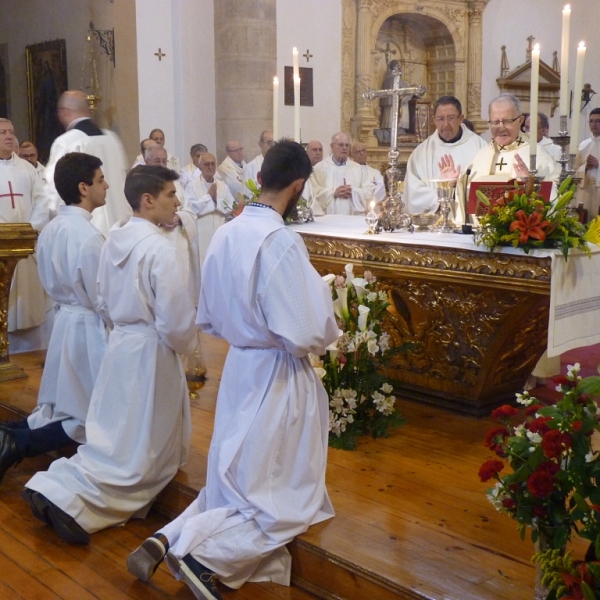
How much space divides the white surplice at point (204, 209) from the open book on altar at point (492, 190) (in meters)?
4.93

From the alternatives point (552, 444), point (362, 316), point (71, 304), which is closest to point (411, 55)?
point (362, 316)

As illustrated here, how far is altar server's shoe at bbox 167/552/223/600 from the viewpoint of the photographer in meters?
2.84

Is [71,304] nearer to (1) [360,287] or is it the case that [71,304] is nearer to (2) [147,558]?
(1) [360,287]

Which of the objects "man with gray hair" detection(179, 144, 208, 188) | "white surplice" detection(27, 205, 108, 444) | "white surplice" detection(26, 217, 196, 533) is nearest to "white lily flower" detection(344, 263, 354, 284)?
"white surplice" detection(26, 217, 196, 533)

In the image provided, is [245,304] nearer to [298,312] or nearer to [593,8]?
[298,312]

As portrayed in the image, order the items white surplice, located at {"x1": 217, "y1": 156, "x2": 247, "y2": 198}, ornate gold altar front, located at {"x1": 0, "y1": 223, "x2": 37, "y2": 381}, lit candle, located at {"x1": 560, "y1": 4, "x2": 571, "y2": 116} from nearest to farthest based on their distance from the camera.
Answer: lit candle, located at {"x1": 560, "y1": 4, "x2": 571, "y2": 116}
ornate gold altar front, located at {"x1": 0, "y1": 223, "x2": 37, "y2": 381}
white surplice, located at {"x1": 217, "y1": 156, "x2": 247, "y2": 198}

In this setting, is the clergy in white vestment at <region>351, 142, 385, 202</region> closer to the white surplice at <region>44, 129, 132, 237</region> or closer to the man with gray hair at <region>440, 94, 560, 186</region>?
the white surplice at <region>44, 129, 132, 237</region>

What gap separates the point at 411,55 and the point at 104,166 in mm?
9732

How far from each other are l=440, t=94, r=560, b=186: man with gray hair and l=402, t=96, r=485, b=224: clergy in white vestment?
381mm

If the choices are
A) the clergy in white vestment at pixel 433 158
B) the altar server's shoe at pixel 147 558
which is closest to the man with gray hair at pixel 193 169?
the clergy in white vestment at pixel 433 158

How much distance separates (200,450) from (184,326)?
87 cm

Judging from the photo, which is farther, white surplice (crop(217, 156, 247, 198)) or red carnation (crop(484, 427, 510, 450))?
white surplice (crop(217, 156, 247, 198))

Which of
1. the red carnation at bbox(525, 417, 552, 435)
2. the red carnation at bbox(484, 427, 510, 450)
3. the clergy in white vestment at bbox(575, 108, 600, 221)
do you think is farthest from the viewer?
the clergy in white vestment at bbox(575, 108, 600, 221)

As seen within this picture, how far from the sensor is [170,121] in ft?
36.2
